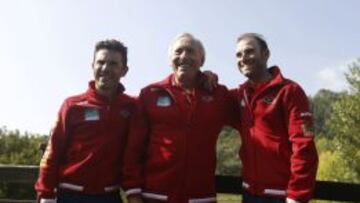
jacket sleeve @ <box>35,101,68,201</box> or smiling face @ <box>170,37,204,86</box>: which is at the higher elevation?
smiling face @ <box>170,37,204,86</box>

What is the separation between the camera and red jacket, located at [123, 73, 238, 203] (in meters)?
5.00

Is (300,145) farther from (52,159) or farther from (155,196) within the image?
(52,159)

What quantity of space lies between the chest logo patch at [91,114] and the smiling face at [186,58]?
2.33 feet

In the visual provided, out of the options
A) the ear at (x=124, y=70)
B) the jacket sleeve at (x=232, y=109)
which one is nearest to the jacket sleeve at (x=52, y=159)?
the ear at (x=124, y=70)

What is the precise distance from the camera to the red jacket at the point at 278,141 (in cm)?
464

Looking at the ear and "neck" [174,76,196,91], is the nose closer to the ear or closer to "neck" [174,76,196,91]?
the ear

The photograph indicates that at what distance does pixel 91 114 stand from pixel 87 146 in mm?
266

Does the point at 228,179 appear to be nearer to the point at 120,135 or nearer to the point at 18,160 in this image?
the point at 120,135

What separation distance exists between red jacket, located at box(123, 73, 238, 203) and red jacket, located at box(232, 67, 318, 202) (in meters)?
0.28

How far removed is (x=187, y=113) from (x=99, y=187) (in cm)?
91

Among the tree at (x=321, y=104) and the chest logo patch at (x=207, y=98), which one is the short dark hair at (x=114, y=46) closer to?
the chest logo patch at (x=207, y=98)

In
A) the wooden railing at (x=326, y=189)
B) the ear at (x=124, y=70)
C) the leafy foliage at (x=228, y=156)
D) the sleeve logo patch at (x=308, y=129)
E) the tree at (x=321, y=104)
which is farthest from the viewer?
the tree at (x=321, y=104)

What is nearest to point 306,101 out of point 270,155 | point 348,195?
point 270,155

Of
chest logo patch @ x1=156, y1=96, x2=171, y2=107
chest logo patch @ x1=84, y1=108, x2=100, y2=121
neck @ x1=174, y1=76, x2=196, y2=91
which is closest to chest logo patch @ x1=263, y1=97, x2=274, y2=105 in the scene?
neck @ x1=174, y1=76, x2=196, y2=91
